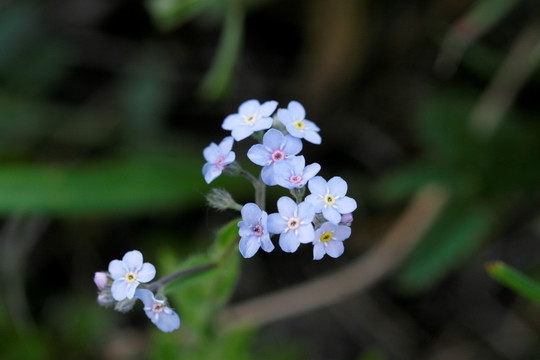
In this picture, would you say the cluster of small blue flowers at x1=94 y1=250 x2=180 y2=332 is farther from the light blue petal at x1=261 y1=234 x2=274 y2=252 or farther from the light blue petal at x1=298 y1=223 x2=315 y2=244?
the light blue petal at x1=298 y1=223 x2=315 y2=244

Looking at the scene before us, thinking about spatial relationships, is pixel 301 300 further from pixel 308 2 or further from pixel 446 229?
pixel 308 2

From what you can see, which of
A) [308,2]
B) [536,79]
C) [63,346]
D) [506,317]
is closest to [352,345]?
[506,317]

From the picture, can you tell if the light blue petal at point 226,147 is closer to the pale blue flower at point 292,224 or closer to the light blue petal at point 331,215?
the pale blue flower at point 292,224

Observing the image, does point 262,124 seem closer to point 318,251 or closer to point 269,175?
point 269,175

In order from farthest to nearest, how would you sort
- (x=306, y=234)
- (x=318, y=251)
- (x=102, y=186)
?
(x=102, y=186) → (x=318, y=251) → (x=306, y=234)

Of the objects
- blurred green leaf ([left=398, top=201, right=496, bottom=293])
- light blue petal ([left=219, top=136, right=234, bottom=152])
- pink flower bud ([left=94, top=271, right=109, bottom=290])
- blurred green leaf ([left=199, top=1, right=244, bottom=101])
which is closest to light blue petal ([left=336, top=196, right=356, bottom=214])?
light blue petal ([left=219, top=136, right=234, bottom=152])

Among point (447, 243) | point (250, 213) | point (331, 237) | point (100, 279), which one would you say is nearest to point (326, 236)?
point (331, 237)
